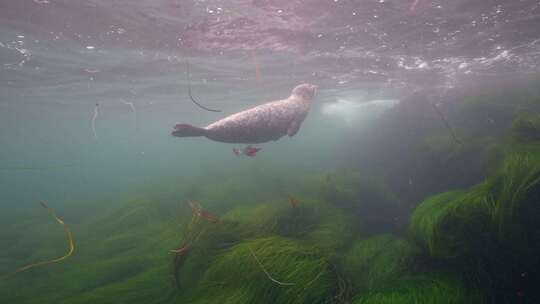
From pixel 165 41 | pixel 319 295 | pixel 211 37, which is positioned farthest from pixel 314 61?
pixel 319 295

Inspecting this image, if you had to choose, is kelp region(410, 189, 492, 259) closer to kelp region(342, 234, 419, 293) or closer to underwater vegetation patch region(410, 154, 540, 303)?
underwater vegetation patch region(410, 154, 540, 303)

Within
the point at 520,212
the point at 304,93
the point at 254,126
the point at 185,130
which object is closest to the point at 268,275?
the point at 185,130

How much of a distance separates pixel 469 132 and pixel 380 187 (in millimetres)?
4336

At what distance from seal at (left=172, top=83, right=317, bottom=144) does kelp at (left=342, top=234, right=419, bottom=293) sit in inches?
104

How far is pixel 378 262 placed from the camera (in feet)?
14.8

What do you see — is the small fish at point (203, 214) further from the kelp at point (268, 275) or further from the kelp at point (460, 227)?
the kelp at point (460, 227)

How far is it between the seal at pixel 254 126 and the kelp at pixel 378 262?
2642mm

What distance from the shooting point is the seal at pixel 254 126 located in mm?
5287

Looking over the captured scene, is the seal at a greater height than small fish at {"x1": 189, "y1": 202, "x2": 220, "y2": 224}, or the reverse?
the seal

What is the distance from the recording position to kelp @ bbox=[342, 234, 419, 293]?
3972 millimetres

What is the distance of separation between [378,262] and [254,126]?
315 centimetres

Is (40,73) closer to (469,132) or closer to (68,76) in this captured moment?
(68,76)

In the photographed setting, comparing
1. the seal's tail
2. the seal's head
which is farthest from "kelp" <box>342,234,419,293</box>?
the seal's head

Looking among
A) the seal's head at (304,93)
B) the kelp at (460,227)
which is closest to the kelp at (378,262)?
the kelp at (460,227)
